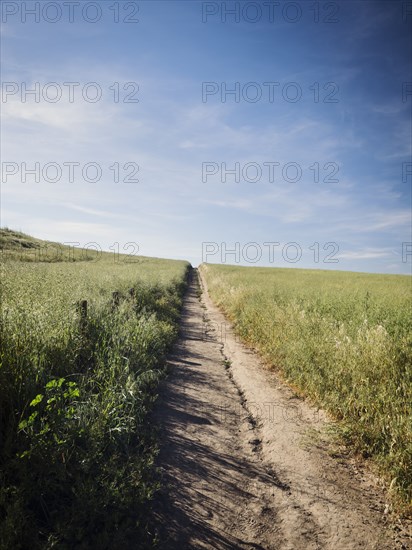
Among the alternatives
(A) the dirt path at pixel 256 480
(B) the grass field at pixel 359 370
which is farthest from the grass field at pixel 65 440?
(B) the grass field at pixel 359 370

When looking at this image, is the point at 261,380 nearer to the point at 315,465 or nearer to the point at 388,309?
the point at 315,465

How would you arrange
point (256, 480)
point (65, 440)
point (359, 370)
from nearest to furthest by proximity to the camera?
1. point (65, 440)
2. point (256, 480)
3. point (359, 370)

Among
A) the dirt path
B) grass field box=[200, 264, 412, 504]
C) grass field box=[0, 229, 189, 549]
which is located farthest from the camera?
grass field box=[200, 264, 412, 504]

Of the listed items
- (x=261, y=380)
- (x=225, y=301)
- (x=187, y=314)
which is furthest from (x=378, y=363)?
(x=225, y=301)

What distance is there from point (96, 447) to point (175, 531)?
1312 mm

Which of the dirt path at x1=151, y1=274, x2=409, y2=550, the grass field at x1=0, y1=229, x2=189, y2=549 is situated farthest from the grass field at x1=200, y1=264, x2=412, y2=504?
the grass field at x1=0, y1=229, x2=189, y2=549

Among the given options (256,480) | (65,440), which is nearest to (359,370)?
(256,480)

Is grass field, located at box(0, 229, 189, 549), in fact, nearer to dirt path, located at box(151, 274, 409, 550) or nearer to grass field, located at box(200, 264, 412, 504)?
dirt path, located at box(151, 274, 409, 550)

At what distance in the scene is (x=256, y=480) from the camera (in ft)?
14.1

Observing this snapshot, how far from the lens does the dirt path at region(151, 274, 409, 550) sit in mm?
3406

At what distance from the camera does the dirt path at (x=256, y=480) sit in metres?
3.41

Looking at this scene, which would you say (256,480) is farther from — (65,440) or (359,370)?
(359,370)

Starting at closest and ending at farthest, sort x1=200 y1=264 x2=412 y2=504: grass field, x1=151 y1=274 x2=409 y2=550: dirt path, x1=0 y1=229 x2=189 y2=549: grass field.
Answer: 1. x1=0 y1=229 x2=189 y2=549: grass field
2. x1=151 y1=274 x2=409 y2=550: dirt path
3. x1=200 y1=264 x2=412 y2=504: grass field

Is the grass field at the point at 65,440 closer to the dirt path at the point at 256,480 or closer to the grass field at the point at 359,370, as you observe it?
the dirt path at the point at 256,480
